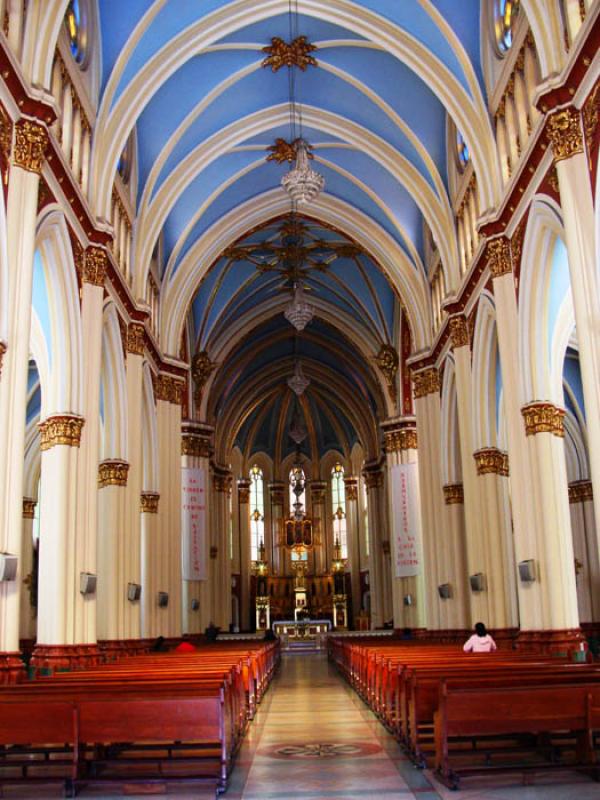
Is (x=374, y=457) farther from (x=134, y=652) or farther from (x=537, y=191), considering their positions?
(x=537, y=191)

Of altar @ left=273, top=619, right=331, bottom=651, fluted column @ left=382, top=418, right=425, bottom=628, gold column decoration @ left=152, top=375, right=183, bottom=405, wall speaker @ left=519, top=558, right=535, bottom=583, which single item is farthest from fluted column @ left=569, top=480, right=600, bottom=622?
wall speaker @ left=519, top=558, right=535, bottom=583

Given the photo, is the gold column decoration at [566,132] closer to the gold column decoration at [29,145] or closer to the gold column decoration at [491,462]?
the gold column decoration at [29,145]

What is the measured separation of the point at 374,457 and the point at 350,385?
12.5 ft

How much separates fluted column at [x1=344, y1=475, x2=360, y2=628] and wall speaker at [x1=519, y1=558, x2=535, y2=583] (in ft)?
101

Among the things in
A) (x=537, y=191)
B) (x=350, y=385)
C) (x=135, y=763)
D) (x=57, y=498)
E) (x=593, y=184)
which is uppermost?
(x=350, y=385)

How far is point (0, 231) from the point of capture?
40.4ft

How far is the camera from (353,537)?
47.7 metres

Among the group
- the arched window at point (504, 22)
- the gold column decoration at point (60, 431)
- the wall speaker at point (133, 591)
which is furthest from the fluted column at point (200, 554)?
the arched window at point (504, 22)

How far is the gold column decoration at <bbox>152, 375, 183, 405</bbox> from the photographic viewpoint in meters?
25.5

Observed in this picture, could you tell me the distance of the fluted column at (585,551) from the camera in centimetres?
3020

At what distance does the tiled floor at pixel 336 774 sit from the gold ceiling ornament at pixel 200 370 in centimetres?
2005

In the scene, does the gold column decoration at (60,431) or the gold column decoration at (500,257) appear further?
the gold column decoration at (500,257)

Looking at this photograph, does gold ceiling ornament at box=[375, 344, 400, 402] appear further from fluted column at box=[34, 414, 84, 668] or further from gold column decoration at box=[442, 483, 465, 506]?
fluted column at box=[34, 414, 84, 668]

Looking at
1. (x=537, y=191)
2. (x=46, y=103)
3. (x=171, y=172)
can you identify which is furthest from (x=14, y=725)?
(x=171, y=172)
